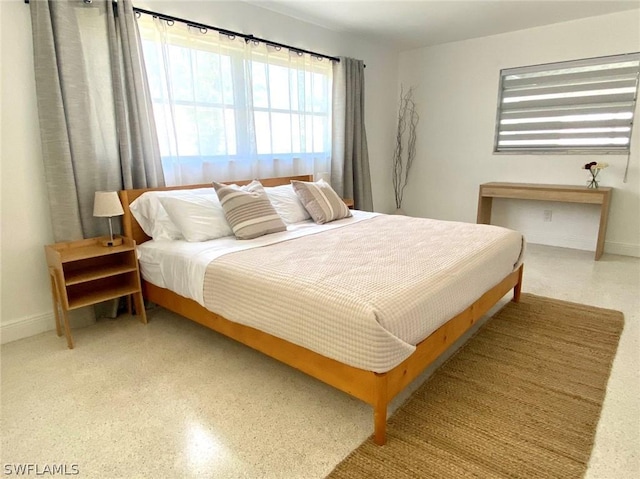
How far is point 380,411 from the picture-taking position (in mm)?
1528

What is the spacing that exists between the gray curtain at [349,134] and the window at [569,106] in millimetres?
1670

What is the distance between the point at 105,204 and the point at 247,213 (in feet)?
2.90

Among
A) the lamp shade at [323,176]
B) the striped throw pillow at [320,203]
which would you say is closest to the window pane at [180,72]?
the striped throw pillow at [320,203]

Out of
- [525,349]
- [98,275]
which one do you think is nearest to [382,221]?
[525,349]

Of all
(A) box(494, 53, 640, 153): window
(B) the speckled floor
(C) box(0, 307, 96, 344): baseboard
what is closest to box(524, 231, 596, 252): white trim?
(A) box(494, 53, 640, 153): window

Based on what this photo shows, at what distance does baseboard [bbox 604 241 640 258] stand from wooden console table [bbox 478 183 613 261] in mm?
199

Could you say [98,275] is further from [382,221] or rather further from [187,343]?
[382,221]

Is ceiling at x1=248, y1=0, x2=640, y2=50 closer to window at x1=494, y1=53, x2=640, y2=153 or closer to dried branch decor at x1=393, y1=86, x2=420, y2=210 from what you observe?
window at x1=494, y1=53, x2=640, y2=153

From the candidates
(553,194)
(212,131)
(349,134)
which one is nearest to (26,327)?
(212,131)

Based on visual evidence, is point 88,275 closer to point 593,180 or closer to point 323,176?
point 323,176

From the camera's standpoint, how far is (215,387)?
6.43ft

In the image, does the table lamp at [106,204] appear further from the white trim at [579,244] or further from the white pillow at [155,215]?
the white trim at [579,244]

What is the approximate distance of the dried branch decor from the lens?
17.5 feet

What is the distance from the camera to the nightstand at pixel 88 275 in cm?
232
